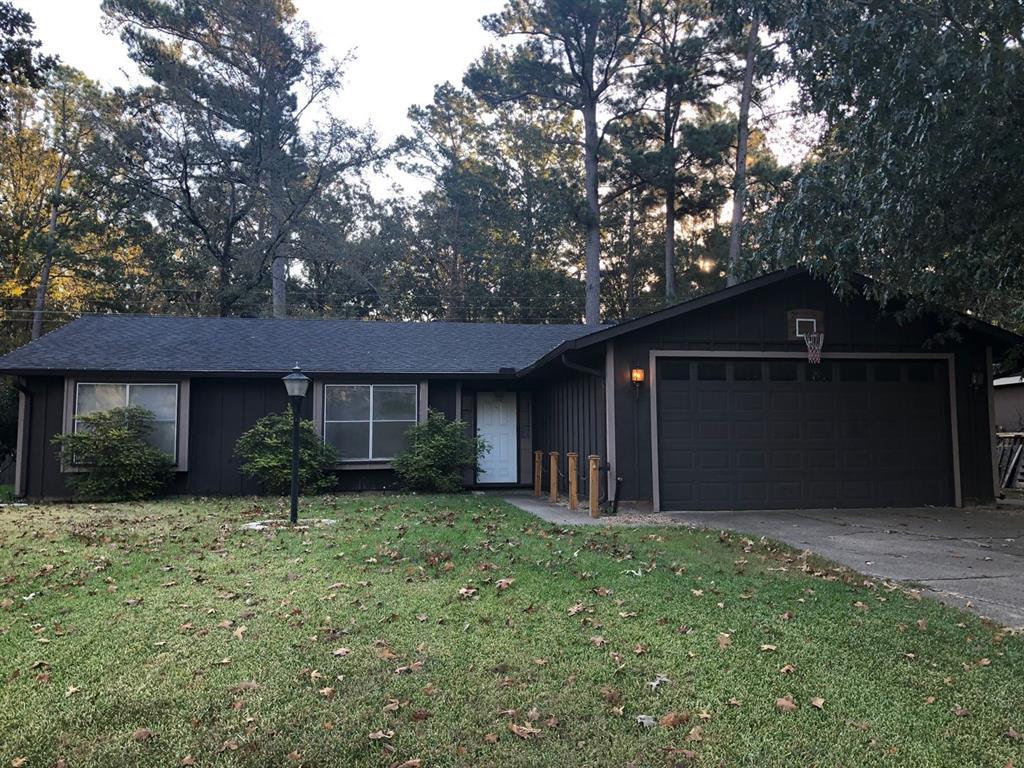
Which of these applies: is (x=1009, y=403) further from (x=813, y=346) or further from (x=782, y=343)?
(x=782, y=343)

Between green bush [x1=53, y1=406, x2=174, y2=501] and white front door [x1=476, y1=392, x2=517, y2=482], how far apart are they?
5.50 metres

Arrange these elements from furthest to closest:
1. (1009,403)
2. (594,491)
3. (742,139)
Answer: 1. (742,139)
2. (1009,403)
3. (594,491)

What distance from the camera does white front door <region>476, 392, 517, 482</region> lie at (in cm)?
1305

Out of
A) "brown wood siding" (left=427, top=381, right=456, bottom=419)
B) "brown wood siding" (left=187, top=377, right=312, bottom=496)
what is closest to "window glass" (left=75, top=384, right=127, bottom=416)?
"brown wood siding" (left=187, top=377, right=312, bottom=496)

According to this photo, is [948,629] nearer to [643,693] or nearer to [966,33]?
[643,693]

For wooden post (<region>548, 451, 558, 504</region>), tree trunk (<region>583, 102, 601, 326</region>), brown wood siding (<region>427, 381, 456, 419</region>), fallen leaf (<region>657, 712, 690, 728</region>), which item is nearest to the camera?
fallen leaf (<region>657, 712, 690, 728</region>)

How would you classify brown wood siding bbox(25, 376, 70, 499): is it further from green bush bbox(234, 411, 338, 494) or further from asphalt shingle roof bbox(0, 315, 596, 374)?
green bush bbox(234, 411, 338, 494)

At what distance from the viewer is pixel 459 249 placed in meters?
25.3

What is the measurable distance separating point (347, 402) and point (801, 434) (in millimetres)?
7419

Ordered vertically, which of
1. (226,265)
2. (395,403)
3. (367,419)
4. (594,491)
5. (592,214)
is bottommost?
(594,491)

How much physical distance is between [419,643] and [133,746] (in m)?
1.44

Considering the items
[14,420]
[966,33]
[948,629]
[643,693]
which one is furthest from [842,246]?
[14,420]

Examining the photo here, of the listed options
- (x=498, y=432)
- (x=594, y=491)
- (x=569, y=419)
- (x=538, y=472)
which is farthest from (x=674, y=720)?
(x=498, y=432)

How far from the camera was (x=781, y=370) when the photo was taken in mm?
9562
